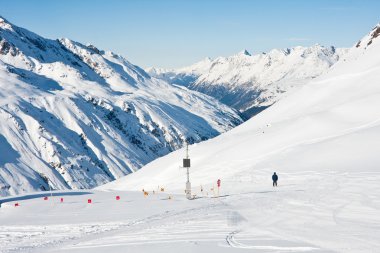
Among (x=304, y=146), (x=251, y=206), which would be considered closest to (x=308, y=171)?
(x=304, y=146)

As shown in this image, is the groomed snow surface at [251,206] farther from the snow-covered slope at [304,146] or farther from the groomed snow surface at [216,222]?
the snow-covered slope at [304,146]

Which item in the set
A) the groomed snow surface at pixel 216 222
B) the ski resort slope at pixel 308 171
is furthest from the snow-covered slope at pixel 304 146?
the groomed snow surface at pixel 216 222

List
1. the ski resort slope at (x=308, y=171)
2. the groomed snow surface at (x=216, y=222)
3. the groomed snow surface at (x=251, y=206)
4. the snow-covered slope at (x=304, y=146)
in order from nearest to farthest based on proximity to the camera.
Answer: the groomed snow surface at (x=216, y=222) → the groomed snow surface at (x=251, y=206) → the ski resort slope at (x=308, y=171) → the snow-covered slope at (x=304, y=146)

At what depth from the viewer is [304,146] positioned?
196 feet

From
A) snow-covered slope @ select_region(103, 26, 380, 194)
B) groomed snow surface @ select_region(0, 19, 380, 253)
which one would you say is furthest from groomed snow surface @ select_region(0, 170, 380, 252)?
snow-covered slope @ select_region(103, 26, 380, 194)

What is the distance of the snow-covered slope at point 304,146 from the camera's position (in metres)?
50.8

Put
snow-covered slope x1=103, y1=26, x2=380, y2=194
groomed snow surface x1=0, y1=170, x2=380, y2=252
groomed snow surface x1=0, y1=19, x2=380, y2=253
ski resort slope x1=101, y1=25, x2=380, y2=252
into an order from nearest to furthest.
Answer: groomed snow surface x1=0, y1=170, x2=380, y2=252, groomed snow surface x1=0, y1=19, x2=380, y2=253, ski resort slope x1=101, y1=25, x2=380, y2=252, snow-covered slope x1=103, y1=26, x2=380, y2=194

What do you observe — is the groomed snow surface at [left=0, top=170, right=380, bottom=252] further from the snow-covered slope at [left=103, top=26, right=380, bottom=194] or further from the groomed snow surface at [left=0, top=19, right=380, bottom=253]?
the snow-covered slope at [left=103, top=26, right=380, bottom=194]

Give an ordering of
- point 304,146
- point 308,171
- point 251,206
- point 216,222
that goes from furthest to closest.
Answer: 1. point 304,146
2. point 308,171
3. point 251,206
4. point 216,222

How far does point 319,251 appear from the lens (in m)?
18.3

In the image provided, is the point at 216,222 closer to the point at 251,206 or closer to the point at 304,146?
the point at 251,206

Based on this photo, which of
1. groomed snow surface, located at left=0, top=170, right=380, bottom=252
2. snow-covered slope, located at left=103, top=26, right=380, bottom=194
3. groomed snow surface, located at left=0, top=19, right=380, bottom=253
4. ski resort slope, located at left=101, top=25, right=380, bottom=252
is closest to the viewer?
groomed snow surface, located at left=0, top=170, right=380, bottom=252

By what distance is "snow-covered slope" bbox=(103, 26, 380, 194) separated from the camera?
167 feet

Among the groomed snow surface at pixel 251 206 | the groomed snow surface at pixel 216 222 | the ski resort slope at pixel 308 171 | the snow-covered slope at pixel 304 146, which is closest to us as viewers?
the groomed snow surface at pixel 216 222
